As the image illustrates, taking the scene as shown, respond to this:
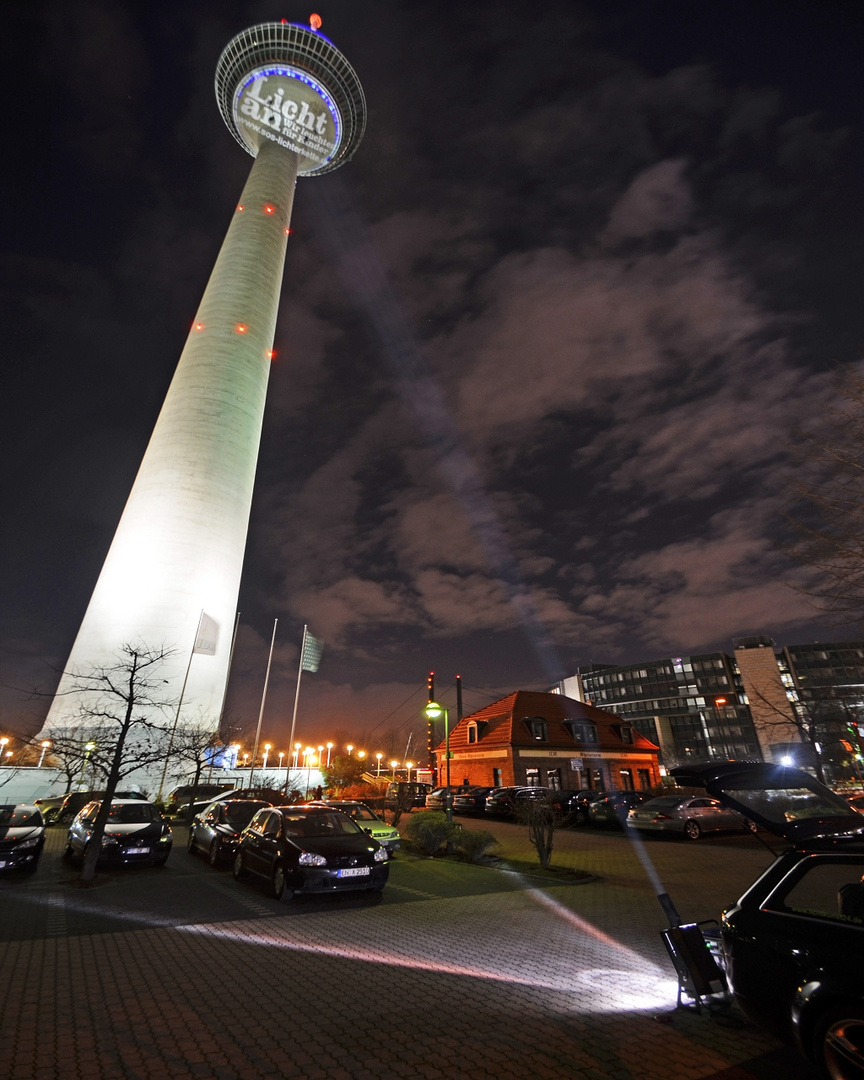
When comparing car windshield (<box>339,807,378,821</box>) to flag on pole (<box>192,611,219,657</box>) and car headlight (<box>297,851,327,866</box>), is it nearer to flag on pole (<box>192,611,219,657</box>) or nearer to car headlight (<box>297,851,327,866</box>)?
car headlight (<box>297,851,327,866</box>)

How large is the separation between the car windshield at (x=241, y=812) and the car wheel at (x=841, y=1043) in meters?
12.9

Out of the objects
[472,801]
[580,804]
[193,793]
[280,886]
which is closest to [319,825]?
[280,886]

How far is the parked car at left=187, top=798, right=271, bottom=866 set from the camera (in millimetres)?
12961

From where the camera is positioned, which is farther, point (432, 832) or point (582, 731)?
point (582, 731)

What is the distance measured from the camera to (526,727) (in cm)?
3794

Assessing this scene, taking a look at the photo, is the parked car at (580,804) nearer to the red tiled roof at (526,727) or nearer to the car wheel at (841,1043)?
the red tiled roof at (526,727)

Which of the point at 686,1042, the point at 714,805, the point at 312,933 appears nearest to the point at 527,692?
the point at 714,805

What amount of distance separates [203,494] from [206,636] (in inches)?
442

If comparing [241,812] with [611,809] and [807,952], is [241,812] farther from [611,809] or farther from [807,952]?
[611,809]

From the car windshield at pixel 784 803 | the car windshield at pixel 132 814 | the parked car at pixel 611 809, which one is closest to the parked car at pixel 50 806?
the car windshield at pixel 132 814

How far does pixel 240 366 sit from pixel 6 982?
164ft

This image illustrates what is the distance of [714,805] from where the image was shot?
19.1 m

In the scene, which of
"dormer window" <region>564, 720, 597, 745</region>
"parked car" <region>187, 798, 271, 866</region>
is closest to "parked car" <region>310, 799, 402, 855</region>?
"parked car" <region>187, 798, 271, 866</region>

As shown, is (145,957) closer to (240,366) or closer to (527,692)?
(527,692)
